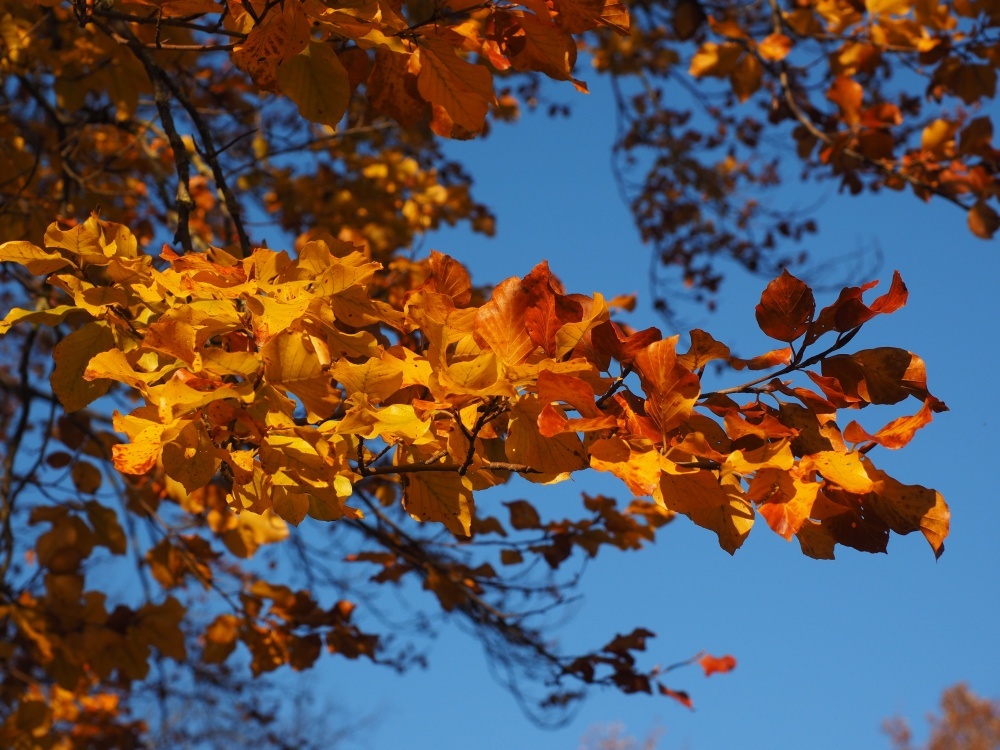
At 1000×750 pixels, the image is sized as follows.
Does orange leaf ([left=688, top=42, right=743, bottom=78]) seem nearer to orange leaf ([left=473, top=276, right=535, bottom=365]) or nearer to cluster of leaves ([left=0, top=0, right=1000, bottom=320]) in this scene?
cluster of leaves ([left=0, top=0, right=1000, bottom=320])

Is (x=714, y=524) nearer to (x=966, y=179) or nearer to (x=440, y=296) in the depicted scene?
(x=440, y=296)

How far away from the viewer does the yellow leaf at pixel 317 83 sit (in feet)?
4.36

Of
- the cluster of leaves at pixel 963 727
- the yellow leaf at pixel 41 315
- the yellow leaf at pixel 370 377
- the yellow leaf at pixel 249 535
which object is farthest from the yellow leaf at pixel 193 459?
the cluster of leaves at pixel 963 727

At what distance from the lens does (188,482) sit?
38.2 inches

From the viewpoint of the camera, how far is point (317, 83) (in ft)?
4.42

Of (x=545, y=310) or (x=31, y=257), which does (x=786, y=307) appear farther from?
(x=31, y=257)

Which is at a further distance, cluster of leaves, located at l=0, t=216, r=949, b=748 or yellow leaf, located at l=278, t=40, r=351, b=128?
yellow leaf, located at l=278, t=40, r=351, b=128

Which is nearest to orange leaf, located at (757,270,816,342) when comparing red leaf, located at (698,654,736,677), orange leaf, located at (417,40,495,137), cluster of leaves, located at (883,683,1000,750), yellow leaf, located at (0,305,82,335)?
orange leaf, located at (417,40,495,137)

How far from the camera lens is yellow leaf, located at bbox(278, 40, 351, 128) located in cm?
133

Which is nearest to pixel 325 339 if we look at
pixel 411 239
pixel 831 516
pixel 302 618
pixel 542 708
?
pixel 831 516

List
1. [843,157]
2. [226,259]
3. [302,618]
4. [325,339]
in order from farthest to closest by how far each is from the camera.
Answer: [843,157]
[302,618]
[226,259]
[325,339]

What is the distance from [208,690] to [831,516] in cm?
519

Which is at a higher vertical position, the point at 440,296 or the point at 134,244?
the point at 134,244

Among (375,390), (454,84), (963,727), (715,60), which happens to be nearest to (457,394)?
(375,390)
